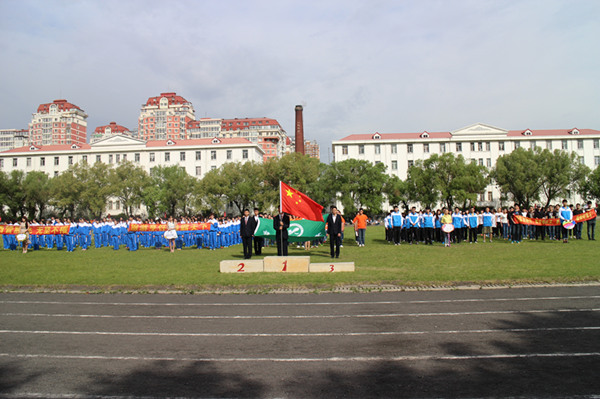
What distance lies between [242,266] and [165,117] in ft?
567

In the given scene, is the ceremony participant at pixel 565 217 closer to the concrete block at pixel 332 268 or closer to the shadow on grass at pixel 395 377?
the concrete block at pixel 332 268

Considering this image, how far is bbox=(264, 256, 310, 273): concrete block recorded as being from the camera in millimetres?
14453

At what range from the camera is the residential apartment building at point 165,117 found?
174000mm

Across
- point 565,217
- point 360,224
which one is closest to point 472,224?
point 565,217

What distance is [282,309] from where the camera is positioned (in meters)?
9.64

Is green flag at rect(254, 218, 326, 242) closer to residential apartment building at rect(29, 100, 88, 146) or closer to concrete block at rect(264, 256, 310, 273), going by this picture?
concrete block at rect(264, 256, 310, 273)

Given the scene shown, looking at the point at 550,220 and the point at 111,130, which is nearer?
the point at 550,220

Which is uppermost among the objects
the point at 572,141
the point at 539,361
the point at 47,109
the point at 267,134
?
the point at 47,109

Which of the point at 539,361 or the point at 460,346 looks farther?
the point at 460,346

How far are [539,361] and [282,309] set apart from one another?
17.4 ft

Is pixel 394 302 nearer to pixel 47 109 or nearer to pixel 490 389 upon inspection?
pixel 490 389

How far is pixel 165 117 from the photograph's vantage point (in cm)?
17462

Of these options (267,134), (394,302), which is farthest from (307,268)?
(267,134)

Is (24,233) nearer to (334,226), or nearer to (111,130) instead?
(334,226)
